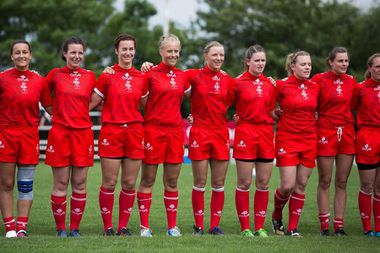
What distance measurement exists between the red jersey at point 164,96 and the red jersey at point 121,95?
135mm

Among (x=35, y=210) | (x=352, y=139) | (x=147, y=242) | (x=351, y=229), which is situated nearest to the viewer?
(x=147, y=242)

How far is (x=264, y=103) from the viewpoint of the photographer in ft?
30.2

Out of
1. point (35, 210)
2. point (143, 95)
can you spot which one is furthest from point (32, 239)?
point (35, 210)

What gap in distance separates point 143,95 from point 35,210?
3586 mm

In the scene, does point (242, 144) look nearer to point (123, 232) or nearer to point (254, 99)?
point (254, 99)

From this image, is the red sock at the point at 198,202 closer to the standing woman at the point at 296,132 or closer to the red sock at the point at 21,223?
the standing woman at the point at 296,132

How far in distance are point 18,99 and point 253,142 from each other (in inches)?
106

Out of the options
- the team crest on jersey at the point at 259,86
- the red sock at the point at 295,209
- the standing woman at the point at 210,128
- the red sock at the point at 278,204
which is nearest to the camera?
the standing woman at the point at 210,128

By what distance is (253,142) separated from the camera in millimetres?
9109

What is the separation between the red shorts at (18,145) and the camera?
8672 millimetres

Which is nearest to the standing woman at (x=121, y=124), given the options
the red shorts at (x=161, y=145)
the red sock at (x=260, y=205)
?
the red shorts at (x=161, y=145)

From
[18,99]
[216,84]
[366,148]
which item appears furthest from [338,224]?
[18,99]

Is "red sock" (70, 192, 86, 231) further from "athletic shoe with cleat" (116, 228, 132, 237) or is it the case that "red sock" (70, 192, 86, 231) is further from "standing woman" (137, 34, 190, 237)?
"standing woman" (137, 34, 190, 237)

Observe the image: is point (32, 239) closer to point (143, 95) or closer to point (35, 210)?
point (143, 95)
